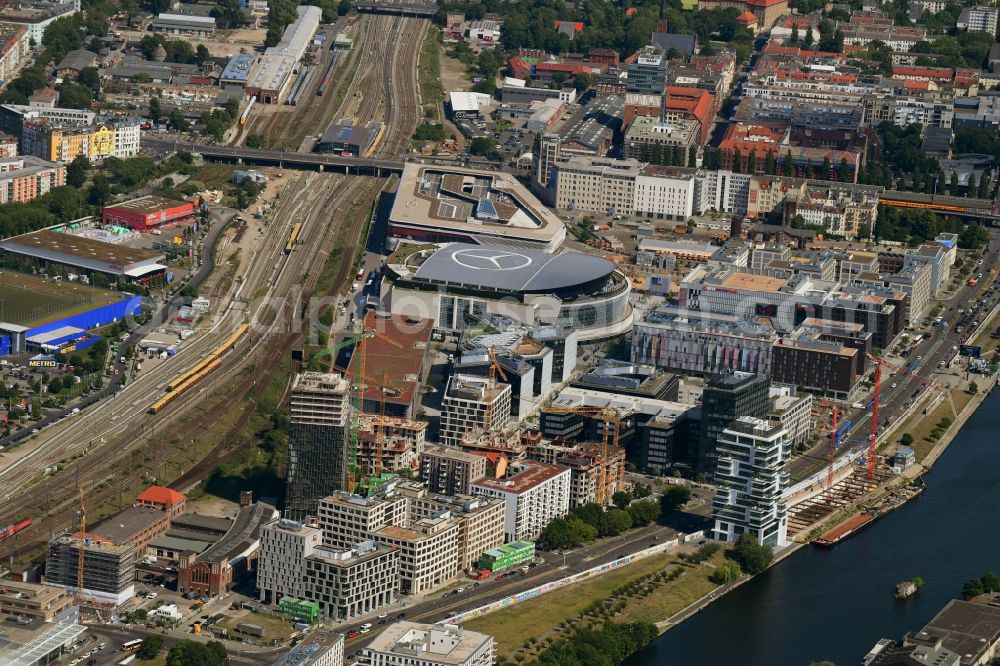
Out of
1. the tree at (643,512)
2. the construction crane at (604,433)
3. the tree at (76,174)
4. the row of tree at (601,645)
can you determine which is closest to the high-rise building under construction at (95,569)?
the row of tree at (601,645)

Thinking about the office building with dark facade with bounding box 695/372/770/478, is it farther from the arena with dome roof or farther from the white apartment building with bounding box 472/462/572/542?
the arena with dome roof

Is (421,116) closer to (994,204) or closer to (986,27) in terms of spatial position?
(994,204)

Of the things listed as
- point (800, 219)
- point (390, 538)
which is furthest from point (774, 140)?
point (390, 538)

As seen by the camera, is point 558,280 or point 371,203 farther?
point 371,203

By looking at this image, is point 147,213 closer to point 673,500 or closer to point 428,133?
point 428,133

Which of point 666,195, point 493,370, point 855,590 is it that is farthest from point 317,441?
point 666,195

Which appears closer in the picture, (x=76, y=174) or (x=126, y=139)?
(x=76, y=174)

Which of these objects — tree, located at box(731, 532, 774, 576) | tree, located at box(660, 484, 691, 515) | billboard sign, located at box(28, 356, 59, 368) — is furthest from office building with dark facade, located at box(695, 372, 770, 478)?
billboard sign, located at box(28, 356, 59, 368)
